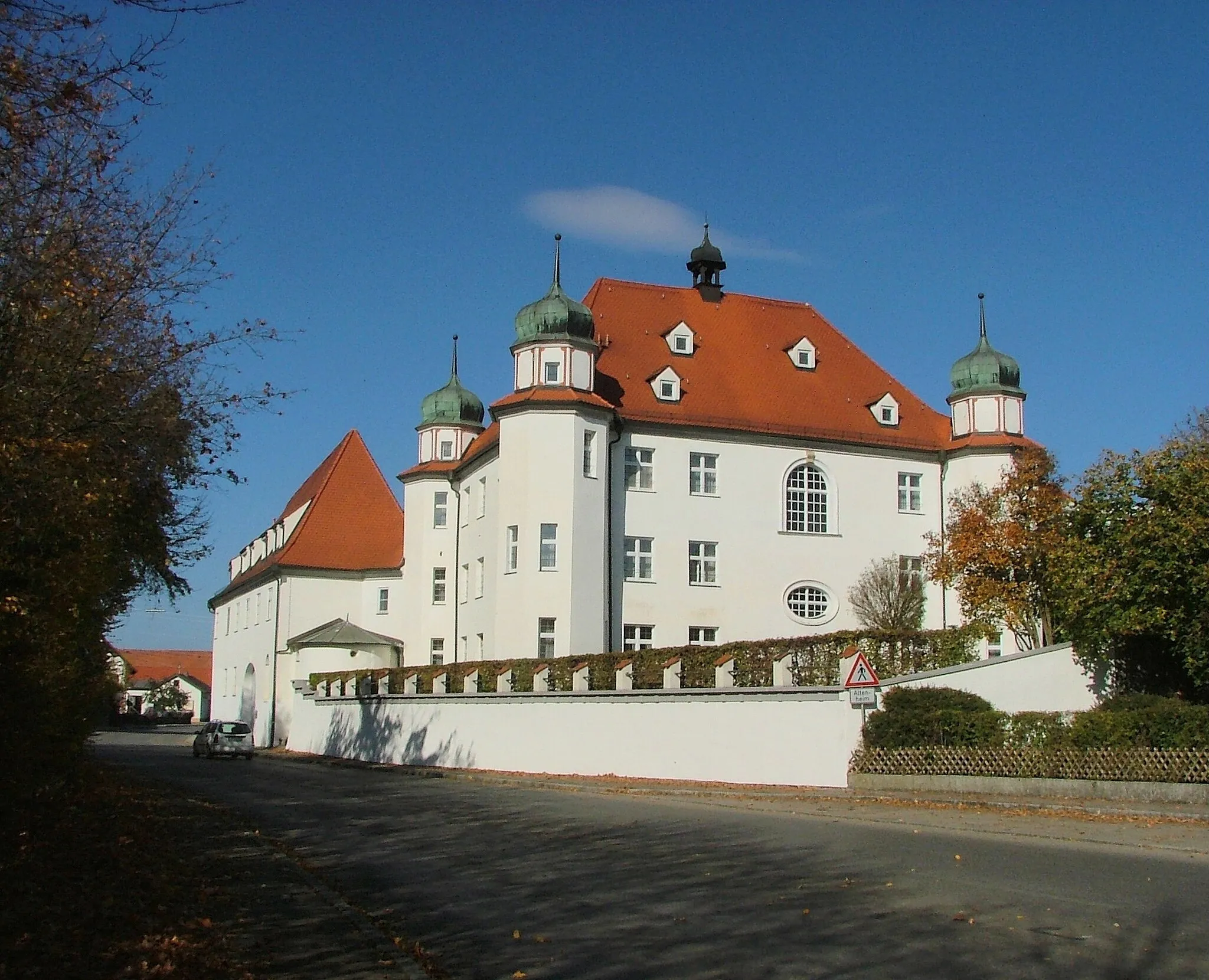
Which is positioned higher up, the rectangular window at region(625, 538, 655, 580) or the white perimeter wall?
the rectangular window at region(625, 538, 655, 580)

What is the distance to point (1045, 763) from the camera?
22.2 meters

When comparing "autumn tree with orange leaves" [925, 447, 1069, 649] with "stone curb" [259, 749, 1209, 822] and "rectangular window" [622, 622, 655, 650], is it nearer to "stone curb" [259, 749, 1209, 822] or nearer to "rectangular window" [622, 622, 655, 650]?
"rectangular window" [622, 622, 655, 650]

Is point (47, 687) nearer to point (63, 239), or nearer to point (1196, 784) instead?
point (63, 239)

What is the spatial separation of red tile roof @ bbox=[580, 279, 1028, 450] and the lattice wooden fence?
2174 cm

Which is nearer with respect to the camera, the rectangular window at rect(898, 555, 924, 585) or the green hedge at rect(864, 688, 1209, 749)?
the green hedge at rect(864, 688, 1209, 749)

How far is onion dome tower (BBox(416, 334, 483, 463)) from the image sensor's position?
55.6 m

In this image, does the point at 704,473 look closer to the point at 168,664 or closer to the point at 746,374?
the point at 746,374

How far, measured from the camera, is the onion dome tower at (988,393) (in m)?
47.7

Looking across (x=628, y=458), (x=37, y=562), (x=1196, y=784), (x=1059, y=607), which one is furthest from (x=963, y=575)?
(x=37, y=562)

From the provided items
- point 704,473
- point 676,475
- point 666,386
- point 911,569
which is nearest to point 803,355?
point 666,386

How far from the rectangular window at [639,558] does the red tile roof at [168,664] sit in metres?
110

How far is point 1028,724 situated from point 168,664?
463ft

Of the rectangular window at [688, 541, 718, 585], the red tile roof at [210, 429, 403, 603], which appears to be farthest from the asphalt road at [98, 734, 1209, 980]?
the red tile roof at [210, 429, 403, 603]

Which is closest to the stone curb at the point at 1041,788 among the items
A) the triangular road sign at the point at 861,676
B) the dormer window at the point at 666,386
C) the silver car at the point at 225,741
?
the triangular road sign at the point at 861,676
